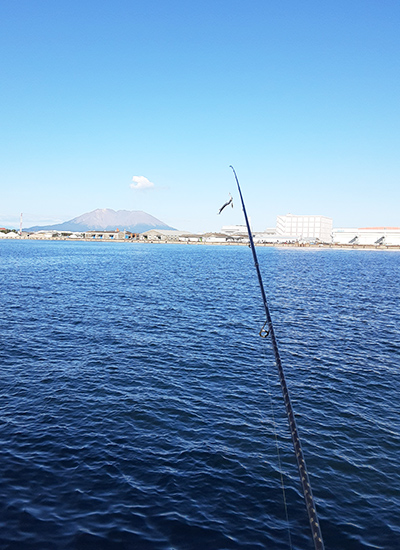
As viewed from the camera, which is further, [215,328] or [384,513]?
[215,328]

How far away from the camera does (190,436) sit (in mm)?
14398

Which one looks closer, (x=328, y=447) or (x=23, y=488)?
(x=23, y=488)

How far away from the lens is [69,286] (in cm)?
5250

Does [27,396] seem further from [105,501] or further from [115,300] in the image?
[115,300]

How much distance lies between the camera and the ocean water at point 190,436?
33.1 feet

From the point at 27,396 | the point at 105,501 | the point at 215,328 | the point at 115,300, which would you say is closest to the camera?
the point at 105,501

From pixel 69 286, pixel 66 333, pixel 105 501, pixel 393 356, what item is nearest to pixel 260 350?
pixel 393 356

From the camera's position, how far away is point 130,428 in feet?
48.6

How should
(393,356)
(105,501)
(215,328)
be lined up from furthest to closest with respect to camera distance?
(215,328)
(393,356)
(105,501)

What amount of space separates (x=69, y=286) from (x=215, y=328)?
94.6 feet

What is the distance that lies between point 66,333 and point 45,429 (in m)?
14.1

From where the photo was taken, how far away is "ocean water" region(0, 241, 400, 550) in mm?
10094

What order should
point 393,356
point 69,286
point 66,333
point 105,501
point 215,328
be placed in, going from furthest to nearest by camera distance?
point 69,286, point 215,328, point 66,333, point 393,356, point 105,501

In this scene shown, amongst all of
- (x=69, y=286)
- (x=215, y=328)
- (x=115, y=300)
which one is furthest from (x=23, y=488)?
(x=69, y=286)
